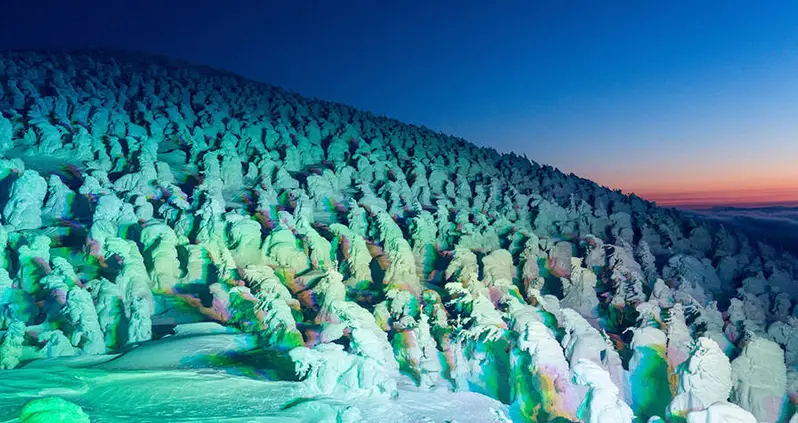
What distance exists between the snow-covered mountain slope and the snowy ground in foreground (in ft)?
0.10

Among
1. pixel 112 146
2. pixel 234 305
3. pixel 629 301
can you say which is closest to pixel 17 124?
pixel 112 146

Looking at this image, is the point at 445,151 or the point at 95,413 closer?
the point at 95,413

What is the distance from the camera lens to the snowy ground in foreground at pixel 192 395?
470 cm

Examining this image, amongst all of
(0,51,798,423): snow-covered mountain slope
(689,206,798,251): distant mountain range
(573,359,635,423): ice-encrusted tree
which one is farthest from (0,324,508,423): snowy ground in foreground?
(689,206,798,251): distant mountain range

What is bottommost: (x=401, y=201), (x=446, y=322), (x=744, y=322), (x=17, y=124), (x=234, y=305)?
(x=744, y=322)

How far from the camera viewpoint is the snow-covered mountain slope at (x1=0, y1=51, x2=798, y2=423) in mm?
5426

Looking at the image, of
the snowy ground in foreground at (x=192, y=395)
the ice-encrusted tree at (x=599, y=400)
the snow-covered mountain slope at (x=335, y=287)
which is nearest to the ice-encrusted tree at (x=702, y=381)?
the snow-covered mountain slope at (x=335, y=287)

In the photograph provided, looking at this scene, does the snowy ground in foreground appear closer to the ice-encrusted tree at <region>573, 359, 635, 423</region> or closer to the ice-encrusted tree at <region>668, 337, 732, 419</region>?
the ice-encrusted tree at <region>573, 359, 635, 423</region>

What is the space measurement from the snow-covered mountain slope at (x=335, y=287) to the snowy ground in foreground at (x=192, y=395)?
0.10 feet

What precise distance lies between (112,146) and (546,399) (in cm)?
1293

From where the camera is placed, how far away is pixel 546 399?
589 centimetres

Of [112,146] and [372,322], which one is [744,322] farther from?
[112,146]

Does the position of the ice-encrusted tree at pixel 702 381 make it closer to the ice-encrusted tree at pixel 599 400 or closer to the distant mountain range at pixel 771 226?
the ice-encrusted tree at pixel 599 400

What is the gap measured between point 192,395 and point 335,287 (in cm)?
327
